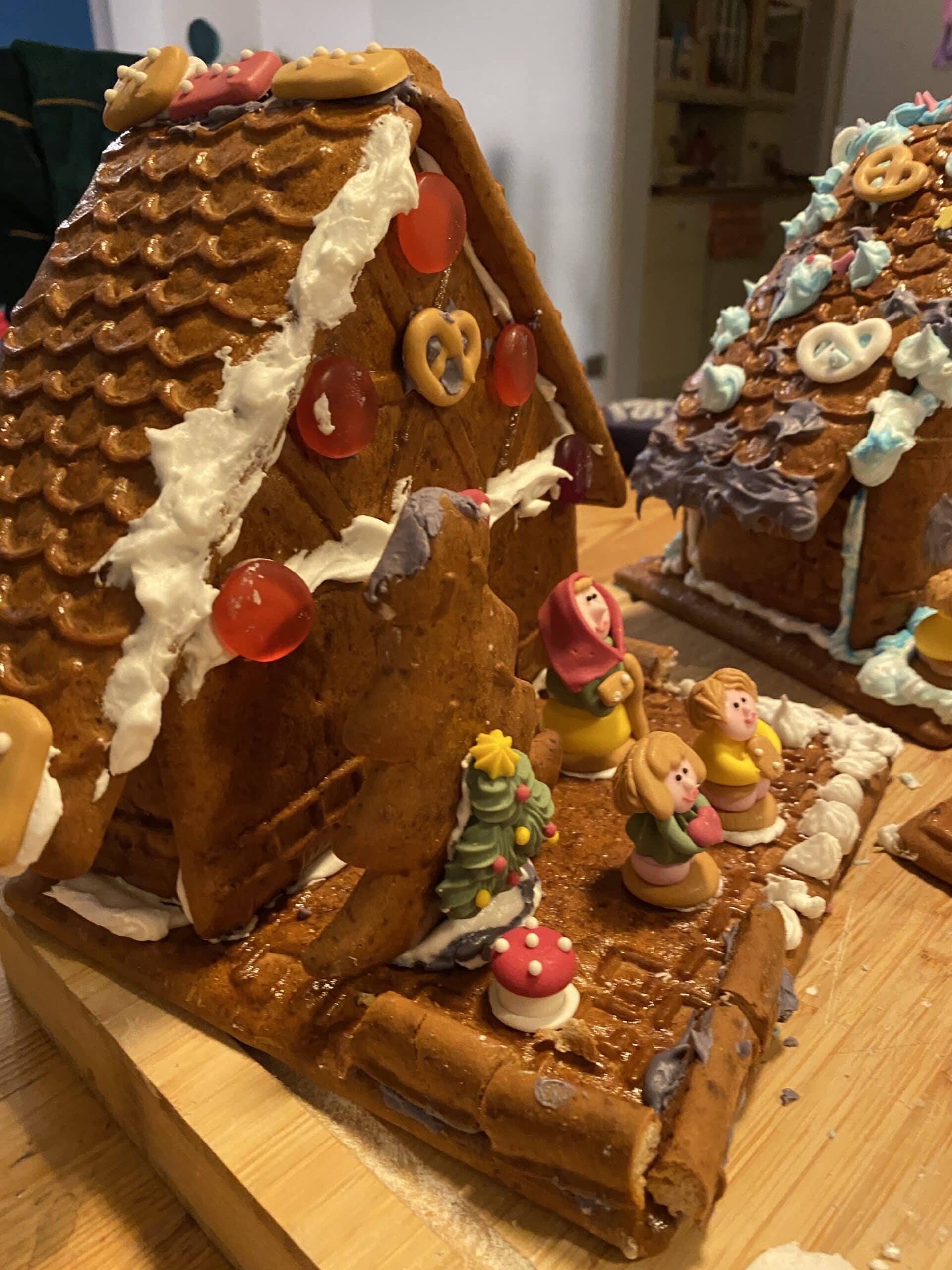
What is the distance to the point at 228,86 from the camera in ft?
3.58

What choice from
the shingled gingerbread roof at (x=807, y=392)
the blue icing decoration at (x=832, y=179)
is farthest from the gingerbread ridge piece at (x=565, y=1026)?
the blue icing decoration at (x=832, y=179)

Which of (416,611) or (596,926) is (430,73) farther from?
(596,926)

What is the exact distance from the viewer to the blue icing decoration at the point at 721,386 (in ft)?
5.98

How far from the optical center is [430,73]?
1090 millimetres

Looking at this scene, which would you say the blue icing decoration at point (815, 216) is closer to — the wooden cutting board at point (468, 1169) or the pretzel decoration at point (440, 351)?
the pretzel decoration at point (440, 351)

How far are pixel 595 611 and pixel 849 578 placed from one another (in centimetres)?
67

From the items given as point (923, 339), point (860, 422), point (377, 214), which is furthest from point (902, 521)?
point (377, 214)

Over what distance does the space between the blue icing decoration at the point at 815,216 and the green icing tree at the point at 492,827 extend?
1.42 m

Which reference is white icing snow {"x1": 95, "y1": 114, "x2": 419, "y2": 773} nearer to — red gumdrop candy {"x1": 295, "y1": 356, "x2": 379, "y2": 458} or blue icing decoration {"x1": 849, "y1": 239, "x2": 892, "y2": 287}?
red gumdrop candy {"x1": 295, "y1": 356, "x2": 379, "y2": 458}

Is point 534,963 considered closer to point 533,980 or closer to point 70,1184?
point 533,980

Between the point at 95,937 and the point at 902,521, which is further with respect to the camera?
the point at 902,521

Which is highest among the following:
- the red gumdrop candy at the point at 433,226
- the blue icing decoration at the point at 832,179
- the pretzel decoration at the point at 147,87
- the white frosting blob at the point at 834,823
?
the pretzel decoration at the point at 147,87

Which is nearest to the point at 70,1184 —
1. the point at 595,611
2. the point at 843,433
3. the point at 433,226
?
the point at 595,611

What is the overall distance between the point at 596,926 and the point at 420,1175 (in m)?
0.33
